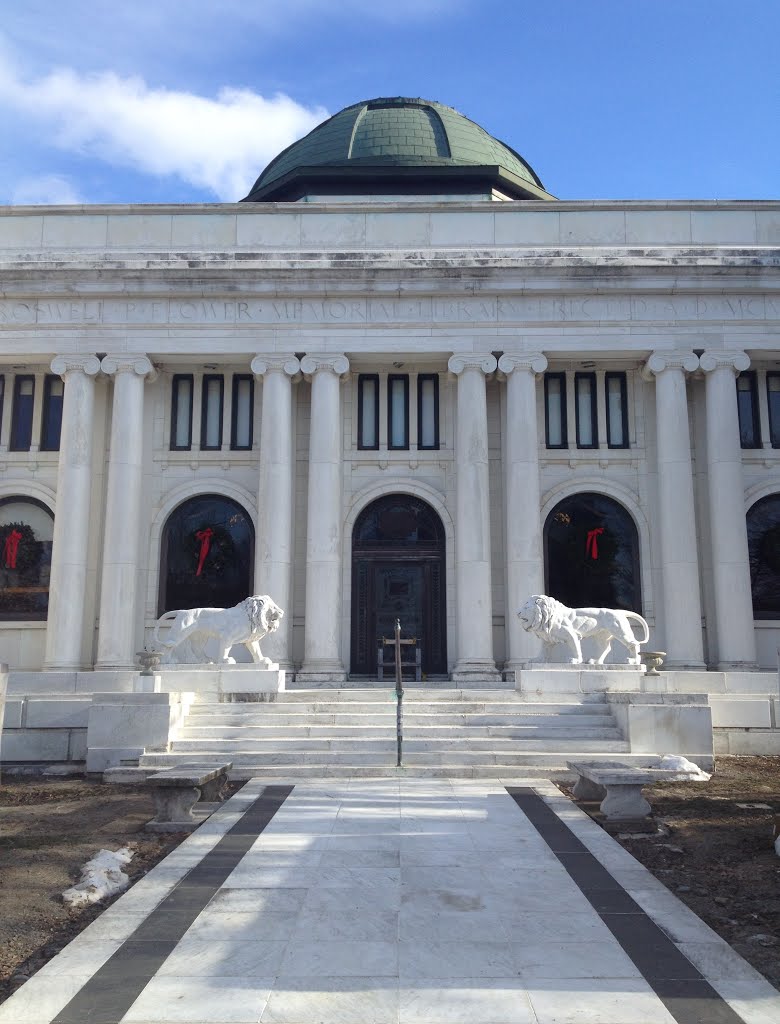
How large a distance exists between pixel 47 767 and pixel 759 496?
19.2m

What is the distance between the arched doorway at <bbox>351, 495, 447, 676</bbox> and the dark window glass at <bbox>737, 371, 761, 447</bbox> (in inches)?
354

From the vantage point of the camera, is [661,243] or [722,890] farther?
[661,243]

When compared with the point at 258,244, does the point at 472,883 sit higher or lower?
lower

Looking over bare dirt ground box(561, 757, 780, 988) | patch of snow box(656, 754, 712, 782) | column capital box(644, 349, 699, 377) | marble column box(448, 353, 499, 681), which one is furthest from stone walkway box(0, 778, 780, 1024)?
column capital box(644, 349, 699, 377)

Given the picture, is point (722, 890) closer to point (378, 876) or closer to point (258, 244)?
point (378, 876)

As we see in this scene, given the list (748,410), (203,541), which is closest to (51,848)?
(203,541)

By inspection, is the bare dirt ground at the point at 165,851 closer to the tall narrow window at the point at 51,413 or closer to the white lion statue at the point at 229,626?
the white lion statue at the point at 229,626

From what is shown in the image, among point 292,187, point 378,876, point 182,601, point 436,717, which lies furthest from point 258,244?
point 378,876

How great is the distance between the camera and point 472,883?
8555 mm

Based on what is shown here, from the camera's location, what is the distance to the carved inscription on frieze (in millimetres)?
25422

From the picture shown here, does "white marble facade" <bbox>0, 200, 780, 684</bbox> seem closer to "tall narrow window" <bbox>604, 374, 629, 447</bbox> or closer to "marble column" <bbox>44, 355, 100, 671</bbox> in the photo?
"marble column" <bbox>44, 355, 100, 671</bbox>

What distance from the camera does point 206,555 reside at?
85.0 feet

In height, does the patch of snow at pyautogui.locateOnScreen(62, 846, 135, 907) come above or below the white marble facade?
below

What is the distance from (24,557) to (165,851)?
57.9ft
